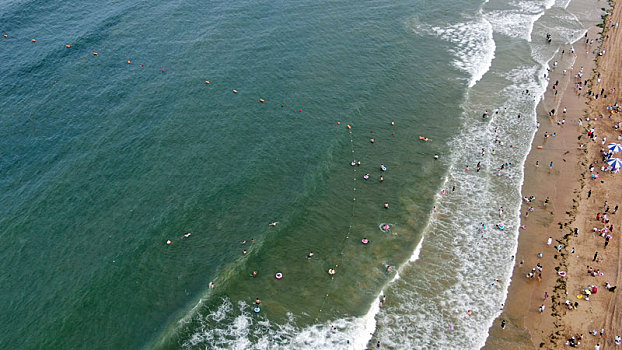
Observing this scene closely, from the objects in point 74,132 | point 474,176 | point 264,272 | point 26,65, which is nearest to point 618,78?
point 474,176

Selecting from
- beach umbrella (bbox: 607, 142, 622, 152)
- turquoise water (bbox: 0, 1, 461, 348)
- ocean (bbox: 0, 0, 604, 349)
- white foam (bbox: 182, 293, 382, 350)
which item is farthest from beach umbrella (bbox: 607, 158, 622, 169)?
white foam (bbox: 182, 293, 382, 350)

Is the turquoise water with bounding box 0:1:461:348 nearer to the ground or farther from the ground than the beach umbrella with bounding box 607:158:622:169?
nearer to the ground

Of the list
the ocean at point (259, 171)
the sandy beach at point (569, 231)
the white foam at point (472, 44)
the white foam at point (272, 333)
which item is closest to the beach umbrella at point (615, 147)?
the sandy beach at point (569, 231)

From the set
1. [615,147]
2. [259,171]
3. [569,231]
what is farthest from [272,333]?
[615,147]

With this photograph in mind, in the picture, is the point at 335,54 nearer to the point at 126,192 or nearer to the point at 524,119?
the point at 524,119

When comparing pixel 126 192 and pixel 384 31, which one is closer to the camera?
pixel 126 192

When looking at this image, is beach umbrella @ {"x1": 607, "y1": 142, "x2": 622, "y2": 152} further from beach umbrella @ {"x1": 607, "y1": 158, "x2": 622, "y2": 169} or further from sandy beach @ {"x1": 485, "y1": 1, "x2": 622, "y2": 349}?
sandy beach @ {"x1": 485, "y1": 1, "x2": 622, "y2": 349}
